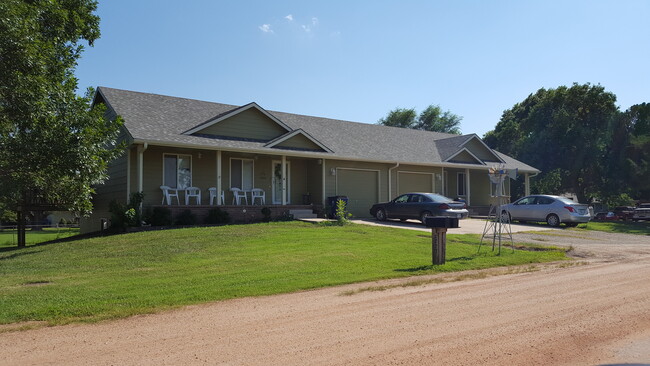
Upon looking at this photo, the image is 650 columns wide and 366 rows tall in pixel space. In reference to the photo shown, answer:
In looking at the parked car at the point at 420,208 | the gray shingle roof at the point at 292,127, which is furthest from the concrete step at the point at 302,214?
the parked car at the point at 420,208

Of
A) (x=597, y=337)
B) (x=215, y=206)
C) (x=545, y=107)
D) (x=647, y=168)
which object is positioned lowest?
(x=597, y=337)

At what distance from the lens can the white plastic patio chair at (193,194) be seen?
19.1 m

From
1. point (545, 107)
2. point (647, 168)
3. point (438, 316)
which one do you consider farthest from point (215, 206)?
point (545, 107)

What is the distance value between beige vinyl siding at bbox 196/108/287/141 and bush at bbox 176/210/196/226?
3648mm

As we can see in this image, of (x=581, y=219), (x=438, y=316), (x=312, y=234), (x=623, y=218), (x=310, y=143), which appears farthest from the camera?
(x=623, y=218)

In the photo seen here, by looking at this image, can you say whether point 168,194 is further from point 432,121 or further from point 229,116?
point 432,121

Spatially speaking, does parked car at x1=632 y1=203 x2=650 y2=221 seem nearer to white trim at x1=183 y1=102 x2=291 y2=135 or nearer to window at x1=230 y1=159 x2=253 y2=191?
white trim at x1=183 y1=102 x2=291 y2=135

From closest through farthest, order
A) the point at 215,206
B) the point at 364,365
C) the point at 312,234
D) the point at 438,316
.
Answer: the point at 364,365 < the point at 438,316 < the point at 312,234 < the point at 215,206

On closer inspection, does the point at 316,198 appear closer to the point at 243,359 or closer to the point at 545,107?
the point at 243,359

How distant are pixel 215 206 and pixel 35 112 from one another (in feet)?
26.8

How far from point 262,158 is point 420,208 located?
717 cm

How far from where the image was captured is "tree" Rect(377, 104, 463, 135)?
59562 mm

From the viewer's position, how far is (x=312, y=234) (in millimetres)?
14812

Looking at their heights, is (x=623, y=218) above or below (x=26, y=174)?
below
